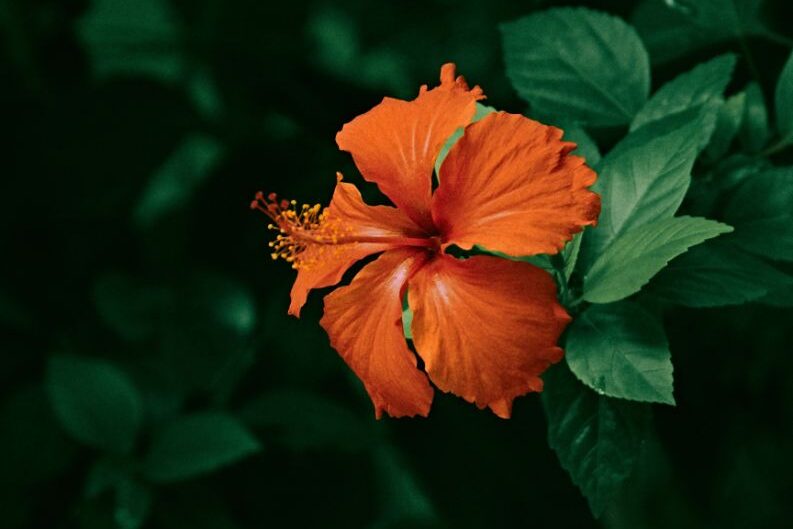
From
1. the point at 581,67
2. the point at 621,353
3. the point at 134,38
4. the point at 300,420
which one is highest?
the point at 581,67

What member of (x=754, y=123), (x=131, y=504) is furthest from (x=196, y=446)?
(x=754, y=123)

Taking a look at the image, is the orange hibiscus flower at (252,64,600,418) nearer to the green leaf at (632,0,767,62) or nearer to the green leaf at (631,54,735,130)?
the green leaf at (631,54,735,130)

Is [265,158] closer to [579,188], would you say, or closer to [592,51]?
[592,51]

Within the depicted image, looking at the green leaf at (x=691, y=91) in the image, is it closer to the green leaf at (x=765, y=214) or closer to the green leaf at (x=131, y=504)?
the green leaf at (x=765, y=214)

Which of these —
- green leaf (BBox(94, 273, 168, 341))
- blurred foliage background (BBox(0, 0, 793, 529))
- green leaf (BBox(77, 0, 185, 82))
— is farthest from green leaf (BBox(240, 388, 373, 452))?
green leaf (BBox(77, 0, 185, 82))

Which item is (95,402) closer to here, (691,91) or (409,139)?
(409,139)
